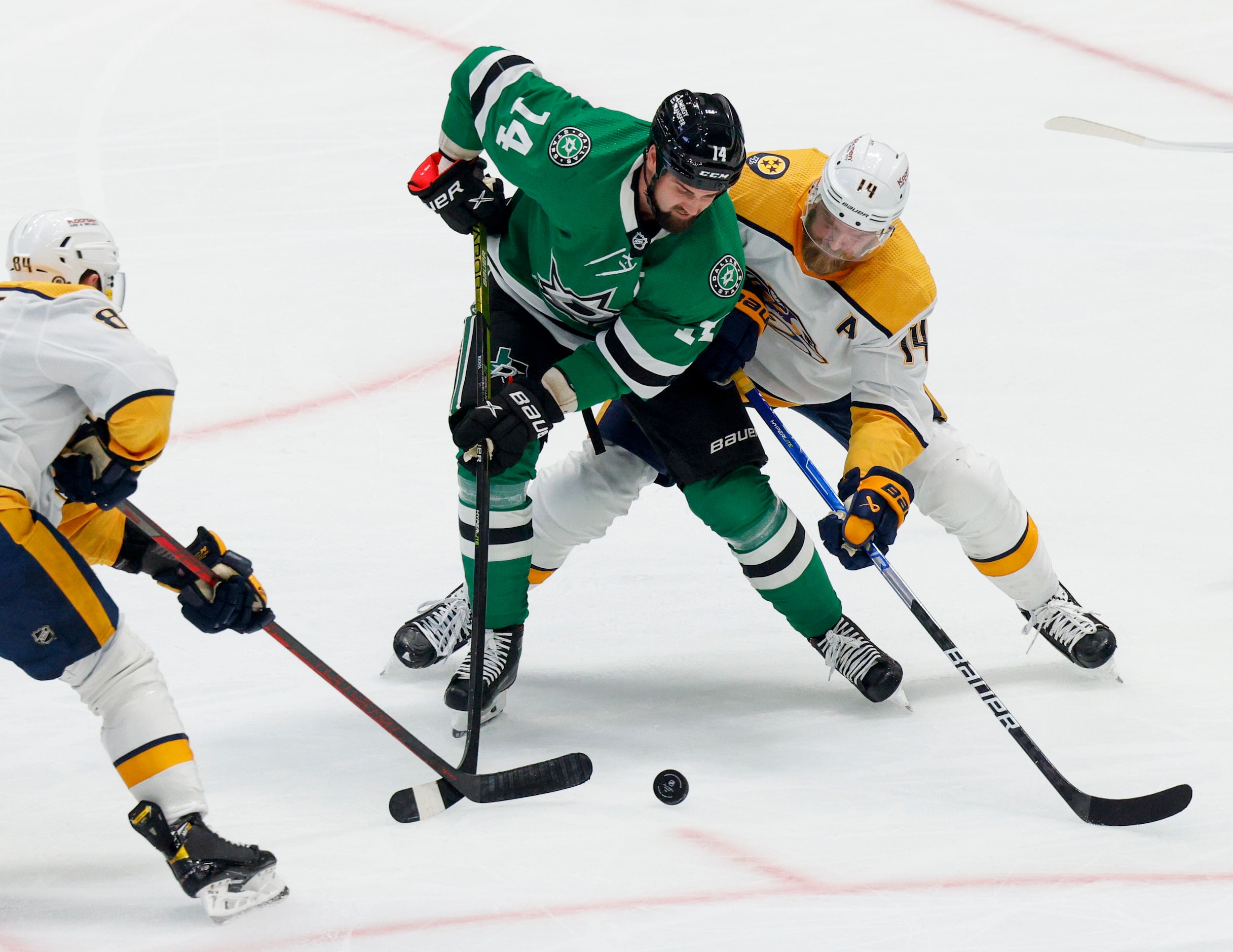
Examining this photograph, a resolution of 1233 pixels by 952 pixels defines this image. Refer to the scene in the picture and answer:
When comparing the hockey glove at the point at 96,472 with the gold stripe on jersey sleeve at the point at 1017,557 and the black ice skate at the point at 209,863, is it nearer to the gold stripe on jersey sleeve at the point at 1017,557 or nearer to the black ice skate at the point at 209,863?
the black ice skate at the point at 209,863

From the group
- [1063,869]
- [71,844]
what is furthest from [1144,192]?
[71,844]

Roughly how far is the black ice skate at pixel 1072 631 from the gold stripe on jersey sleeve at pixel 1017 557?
0.48ft

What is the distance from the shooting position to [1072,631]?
10.2 ft

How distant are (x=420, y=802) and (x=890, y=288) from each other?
139 centimetres

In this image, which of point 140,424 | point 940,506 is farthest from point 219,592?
point 940,506

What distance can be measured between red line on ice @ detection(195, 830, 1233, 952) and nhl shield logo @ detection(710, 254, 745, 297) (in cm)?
105

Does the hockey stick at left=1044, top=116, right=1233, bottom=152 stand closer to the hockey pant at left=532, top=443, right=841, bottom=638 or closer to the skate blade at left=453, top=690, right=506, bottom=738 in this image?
the hockey pant at left=532, top=443, right=841, bottom=638

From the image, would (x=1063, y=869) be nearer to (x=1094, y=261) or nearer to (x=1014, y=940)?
(x=1014, y=940)

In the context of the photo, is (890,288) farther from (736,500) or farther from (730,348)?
(736,500)

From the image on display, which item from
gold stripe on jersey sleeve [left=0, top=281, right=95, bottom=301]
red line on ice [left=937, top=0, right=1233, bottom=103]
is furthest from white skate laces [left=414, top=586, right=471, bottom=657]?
red line on ice [left=937, top=0, right=1233, bottom=103]

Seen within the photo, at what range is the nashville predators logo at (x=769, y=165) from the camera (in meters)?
2.88

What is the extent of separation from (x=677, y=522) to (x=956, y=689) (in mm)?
1191

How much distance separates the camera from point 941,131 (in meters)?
6.16

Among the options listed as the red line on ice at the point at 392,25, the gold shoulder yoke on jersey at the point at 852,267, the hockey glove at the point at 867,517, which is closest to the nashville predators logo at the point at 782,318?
the gold shoulder yoke on jersey at the point at 852,267
